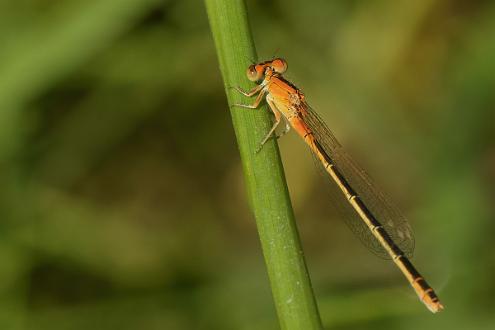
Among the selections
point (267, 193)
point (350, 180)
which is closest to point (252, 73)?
point (267, 193)

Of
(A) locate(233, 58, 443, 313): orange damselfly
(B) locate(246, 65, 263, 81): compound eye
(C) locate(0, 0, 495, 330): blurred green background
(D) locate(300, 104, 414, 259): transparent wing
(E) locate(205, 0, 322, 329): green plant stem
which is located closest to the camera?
(E) locate(205, 0, 322, 329): green plant stem

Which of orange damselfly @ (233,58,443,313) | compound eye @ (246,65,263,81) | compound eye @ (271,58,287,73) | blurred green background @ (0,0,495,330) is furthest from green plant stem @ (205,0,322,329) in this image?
blurred green background @ (0,0,495,330)

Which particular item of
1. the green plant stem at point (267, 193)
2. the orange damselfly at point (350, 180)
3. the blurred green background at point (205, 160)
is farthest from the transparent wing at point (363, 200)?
the green plant stem at point (267, 193)

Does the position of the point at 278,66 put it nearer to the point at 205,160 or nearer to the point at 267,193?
the point at 205,160

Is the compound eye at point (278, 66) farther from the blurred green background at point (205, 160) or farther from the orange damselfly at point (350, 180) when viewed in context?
the blurred green background at point (205, 160)

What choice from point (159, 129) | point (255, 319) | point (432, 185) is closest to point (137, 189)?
point (159, 129)

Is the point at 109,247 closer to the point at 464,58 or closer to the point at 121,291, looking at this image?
the point at 121,291

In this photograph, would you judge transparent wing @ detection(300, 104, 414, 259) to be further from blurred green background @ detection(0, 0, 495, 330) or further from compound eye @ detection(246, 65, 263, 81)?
compound eye @ detection(246, 65, 263, 81)
